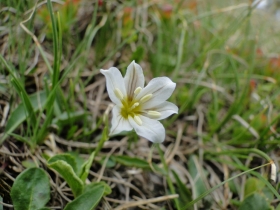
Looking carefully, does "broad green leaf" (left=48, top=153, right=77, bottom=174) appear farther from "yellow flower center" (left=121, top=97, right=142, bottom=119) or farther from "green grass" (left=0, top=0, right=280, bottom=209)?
"yellow flower center" (left=121, top=97, right=142, bottom=119)

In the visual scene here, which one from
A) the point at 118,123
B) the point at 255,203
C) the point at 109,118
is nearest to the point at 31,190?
the point at 118,123

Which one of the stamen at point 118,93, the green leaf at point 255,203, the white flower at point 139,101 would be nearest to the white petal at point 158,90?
the white flower at point 139,101

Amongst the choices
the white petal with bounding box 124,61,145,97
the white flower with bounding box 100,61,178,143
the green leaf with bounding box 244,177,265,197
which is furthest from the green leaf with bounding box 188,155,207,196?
the white petal with bounding box 124,61,145,97

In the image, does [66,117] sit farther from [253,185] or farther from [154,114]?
[253,185]

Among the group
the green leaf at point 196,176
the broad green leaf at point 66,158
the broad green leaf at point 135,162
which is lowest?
the green leaf at point 196,176

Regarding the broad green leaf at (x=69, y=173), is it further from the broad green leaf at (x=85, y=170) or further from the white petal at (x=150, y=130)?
the white petal at (x=150, y=130)

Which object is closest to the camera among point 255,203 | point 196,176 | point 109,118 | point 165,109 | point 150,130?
point 150,130
